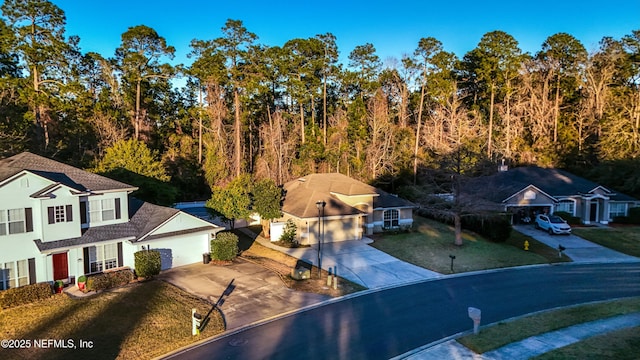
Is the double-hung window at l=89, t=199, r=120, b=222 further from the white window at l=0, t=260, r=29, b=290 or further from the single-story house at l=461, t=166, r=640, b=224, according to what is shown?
the single-story house at l=461, t=166, r=640, b=224

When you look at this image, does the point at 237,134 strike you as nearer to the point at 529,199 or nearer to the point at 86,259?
the point at 86,259

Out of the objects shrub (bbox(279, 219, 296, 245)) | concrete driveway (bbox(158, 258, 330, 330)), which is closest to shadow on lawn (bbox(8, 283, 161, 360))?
concrete driveway (bbox(158, 258, 330, 330))

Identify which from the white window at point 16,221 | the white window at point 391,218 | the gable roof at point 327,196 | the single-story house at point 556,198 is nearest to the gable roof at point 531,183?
the single-story house at point 556,198

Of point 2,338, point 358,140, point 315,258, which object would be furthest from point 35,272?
point 358,140

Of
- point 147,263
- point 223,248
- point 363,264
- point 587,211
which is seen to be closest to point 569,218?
point 587,211

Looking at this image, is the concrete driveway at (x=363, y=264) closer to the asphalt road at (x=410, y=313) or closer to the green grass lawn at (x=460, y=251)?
the green grass lawn at (x=460, y=251)

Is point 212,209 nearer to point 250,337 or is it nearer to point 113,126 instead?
point 250,337
